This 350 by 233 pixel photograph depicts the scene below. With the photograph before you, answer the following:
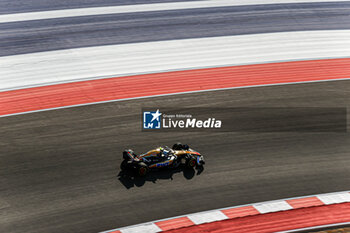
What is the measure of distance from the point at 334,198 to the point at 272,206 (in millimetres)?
Result: 2365

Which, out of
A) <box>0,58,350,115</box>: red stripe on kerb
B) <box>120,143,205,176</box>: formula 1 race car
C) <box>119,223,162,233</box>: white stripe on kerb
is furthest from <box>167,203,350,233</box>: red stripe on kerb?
<box>0,58,350,115</box>: red stripe on kerb

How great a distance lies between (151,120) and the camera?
19.7 metres

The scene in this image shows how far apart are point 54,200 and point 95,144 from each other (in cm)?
340

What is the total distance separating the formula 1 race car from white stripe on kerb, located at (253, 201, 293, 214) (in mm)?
2762

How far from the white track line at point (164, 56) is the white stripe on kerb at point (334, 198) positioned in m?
10.6

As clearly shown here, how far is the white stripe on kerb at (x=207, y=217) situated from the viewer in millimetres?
14842

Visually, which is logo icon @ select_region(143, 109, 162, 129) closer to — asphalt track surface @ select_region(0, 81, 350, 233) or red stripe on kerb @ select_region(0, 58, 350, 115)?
asphalt track surface @ select_region(0, 81, 350, 233)

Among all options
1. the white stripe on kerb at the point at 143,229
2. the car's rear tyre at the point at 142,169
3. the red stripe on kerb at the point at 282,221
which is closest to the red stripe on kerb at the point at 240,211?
the red stripe on kerb at the point at 282,221

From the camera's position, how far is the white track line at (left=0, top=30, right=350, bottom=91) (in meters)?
23.1

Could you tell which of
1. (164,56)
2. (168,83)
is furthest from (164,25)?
(168,83)

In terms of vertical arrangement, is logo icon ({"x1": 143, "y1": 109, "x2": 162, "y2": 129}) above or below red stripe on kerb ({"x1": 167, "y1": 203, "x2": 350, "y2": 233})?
above

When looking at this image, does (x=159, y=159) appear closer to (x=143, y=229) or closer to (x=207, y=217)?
(x=207, y=217)

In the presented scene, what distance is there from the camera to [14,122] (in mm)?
19125

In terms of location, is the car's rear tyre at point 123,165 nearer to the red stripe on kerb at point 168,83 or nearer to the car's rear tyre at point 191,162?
the car's rear tyre at point 191,162
